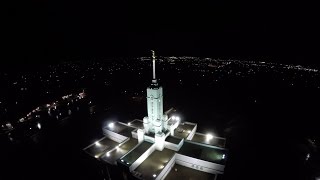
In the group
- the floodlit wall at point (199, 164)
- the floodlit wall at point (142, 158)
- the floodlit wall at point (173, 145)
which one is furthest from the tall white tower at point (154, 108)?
the floodlit wall at point (199, 164)

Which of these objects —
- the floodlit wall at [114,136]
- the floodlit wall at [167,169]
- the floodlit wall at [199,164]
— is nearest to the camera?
the floodlit wall at [167,169]

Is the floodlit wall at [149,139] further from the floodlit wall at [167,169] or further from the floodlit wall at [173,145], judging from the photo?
the floodlit wall at [167,169]

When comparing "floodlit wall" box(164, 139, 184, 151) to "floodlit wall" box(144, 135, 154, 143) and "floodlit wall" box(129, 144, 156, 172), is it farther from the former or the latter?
"floodlit wall" box(144, 135, 154, 143)

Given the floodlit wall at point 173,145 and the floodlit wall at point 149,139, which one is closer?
the floodlit wall at point 173,145

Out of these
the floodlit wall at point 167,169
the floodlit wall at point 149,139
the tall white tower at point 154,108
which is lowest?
the floodlit wall at point 167,169

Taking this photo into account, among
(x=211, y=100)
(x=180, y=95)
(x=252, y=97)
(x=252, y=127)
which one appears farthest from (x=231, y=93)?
(x=252, y=127)

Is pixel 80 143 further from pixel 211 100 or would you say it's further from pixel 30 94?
pixel 30 94

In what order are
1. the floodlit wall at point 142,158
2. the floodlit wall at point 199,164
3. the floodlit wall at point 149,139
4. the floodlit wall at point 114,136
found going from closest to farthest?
the floodlit wall at point 142,158 < the floodlit wall at point 199,164 < the floodlit wall at point 149,139 < the floodlit wall at point 114,136

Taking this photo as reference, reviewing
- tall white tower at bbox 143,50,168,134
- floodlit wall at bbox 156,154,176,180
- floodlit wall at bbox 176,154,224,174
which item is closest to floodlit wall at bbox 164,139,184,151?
floodlit wall at bbox 176,154,224,174
